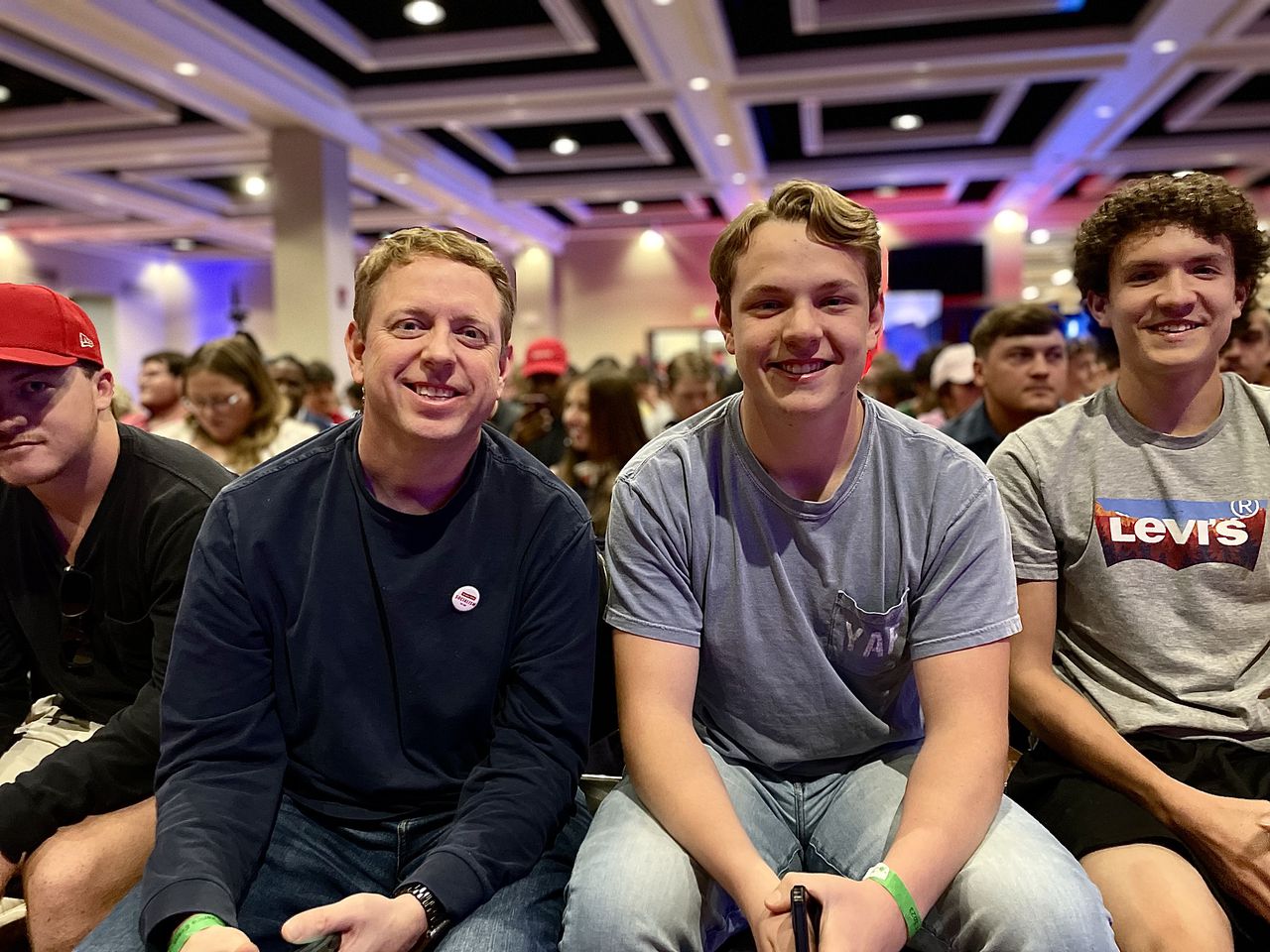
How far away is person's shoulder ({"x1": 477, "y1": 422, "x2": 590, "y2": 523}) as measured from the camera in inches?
66.1

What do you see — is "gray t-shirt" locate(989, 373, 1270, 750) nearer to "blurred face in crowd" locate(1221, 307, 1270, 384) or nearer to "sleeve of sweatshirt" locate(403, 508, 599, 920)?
"sleeve of sweatshirt" locate(403, 508, 599, 920)

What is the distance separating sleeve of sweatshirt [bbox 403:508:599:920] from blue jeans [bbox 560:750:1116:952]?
92 millimetres

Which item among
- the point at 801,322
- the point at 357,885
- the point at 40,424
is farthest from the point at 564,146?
the point at 357,885

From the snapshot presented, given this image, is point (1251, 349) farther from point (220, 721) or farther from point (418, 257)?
point (220, 721)

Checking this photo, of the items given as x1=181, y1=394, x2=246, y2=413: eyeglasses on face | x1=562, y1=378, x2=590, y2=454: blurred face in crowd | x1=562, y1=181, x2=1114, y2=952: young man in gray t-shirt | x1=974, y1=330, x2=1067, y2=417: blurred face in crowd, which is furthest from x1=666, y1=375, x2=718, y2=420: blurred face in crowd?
x1=562, y1=181, x2=1114, y2=952: young man in gray t-shirt

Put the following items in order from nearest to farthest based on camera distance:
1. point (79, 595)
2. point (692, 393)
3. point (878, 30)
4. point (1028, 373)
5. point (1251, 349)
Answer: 1. point (79, 595)
2. point (1028, 373)
3. point (1251, 349)
4. point (692, 393)
5. point (878, 30)

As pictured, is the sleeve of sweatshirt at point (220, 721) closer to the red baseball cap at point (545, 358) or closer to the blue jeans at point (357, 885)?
the blue jeans at point (357, 885)

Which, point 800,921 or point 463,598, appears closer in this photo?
point 800,921

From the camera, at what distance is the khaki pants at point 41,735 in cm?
183

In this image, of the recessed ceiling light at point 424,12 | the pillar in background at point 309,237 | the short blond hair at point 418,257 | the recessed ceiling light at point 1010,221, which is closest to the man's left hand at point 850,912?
the short blond hair at point 418,257

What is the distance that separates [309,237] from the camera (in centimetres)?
877

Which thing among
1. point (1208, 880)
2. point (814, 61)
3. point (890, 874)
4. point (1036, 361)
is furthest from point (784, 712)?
point (814, 61)

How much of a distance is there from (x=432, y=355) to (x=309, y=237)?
26.1 ft

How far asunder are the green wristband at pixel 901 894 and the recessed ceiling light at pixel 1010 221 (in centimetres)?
1394
